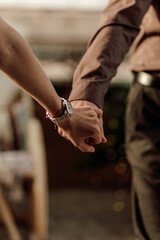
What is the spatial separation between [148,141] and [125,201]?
1903 mm

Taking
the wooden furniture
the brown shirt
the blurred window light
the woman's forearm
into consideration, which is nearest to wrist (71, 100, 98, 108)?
the brown shirt

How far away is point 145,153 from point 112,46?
341 millimetres

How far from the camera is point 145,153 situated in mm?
1170

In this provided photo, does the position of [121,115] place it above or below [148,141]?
below

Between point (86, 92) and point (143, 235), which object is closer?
Result: point (86, 92)

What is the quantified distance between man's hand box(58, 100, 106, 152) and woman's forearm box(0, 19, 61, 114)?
0.09 metres

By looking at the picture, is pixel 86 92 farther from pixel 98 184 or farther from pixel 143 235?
pixel 98 184

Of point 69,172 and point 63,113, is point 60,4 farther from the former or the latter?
point 63,113

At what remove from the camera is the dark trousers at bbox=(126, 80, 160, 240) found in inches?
44.9

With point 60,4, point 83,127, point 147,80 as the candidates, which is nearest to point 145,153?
point 147,80

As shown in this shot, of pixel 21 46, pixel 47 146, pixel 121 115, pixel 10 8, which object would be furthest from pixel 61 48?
pixel 21 46

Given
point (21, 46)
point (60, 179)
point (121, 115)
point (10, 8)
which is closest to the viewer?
point (21, 46)

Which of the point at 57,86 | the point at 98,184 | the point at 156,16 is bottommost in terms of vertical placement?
the point at 98,184

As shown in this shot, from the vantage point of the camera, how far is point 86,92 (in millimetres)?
978
